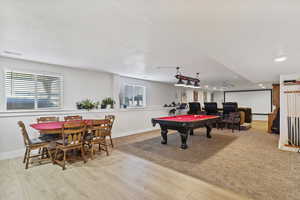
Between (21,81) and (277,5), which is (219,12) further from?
(21,81)

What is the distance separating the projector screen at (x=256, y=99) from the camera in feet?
33.7

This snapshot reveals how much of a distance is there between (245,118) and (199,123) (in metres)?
5.11

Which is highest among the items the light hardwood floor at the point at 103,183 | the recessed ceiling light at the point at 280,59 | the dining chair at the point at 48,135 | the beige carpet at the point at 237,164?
the recessed ceiling light at the point at 280,59

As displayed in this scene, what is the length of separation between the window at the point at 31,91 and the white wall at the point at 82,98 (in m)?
0.15

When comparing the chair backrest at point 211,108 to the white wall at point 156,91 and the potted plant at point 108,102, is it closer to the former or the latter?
the white wall at point 156,91

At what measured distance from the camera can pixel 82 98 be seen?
490cm

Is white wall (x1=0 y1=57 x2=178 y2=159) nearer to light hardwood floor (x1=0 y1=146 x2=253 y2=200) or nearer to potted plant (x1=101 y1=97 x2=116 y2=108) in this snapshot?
potted plant (x1=101 y1=97 x2=116 y2=108)

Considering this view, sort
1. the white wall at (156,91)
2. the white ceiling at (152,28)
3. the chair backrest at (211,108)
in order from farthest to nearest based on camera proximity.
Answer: the chair backrest at (211,108) < the white wall at (156,91) < the white ceiling at (152,28)

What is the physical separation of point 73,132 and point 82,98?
6.93ft

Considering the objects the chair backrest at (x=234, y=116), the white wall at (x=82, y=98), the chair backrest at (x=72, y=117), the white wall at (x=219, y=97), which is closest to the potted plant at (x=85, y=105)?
the white wall at (x=82, y=98)

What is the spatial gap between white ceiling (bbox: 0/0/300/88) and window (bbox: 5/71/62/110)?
87 cm

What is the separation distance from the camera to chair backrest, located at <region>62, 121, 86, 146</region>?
9.72 feet

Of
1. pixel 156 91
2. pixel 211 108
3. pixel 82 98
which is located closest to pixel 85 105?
pixel 82 98

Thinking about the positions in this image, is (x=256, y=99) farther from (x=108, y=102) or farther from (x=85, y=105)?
(x=85, y=105)
